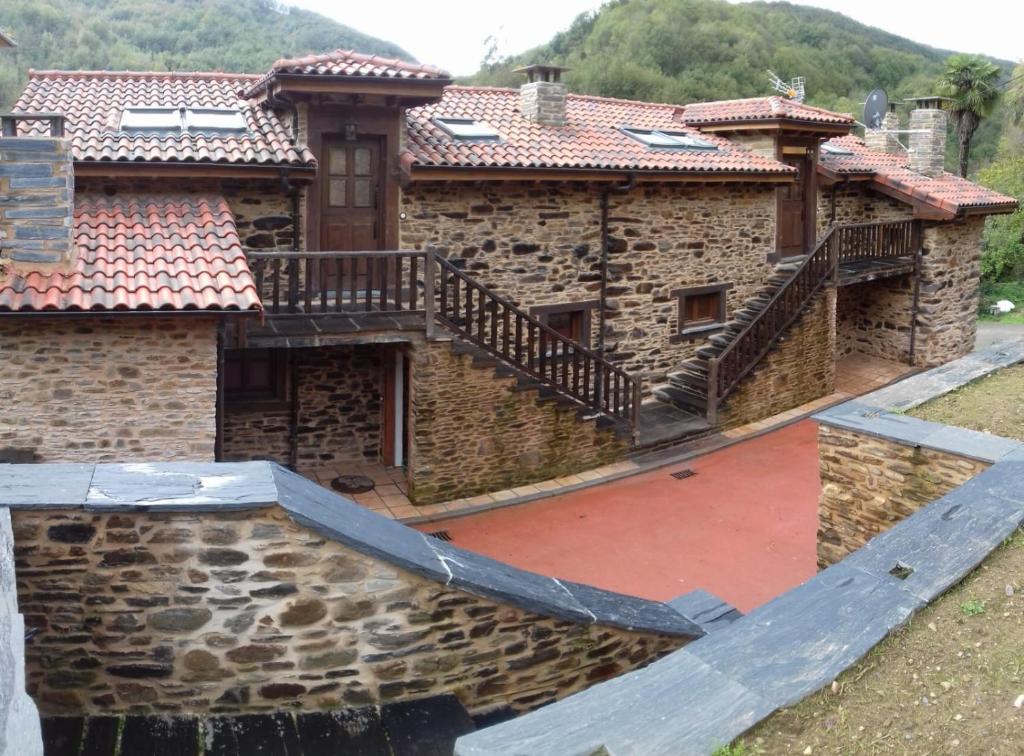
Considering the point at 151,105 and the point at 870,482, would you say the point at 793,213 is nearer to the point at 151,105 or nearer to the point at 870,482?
the point at 870,482

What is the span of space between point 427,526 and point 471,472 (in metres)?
1.07

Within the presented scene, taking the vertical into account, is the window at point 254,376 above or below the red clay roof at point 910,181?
below

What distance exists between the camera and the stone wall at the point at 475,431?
1161 centimetres

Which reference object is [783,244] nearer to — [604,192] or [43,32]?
[604,192]

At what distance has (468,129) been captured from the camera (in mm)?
13594

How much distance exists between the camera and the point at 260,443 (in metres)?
12.3

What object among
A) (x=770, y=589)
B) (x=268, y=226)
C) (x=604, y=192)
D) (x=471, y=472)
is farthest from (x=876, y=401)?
(x=268, y=226)

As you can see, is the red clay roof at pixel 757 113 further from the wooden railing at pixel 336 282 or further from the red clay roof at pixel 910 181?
the wooden railing at pixel 336 282

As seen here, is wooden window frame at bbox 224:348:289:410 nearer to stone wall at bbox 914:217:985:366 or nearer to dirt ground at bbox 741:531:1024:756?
dirt ground at bbox 741:531:1024:756

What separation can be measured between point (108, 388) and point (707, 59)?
4480 cm

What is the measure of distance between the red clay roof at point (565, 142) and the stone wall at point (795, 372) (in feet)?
8.75

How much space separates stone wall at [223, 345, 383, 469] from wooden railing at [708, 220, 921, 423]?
537 centimetres

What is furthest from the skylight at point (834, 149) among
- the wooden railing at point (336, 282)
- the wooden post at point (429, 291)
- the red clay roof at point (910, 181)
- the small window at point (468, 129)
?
the wooden post at point (429, 291)

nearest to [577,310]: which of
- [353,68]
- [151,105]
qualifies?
[353,68]
